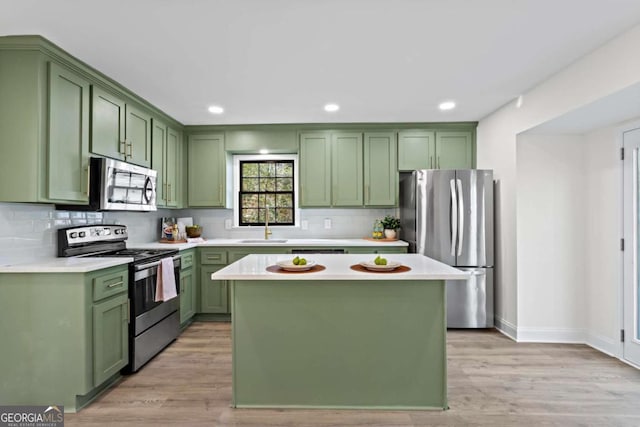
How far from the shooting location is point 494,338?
11.5ft

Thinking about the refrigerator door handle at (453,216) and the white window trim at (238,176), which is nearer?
the refrigerator door handle at (453,216)

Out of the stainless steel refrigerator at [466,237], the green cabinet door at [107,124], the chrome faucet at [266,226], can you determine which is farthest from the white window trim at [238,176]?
the stainless steel refrigerator at [466,237]

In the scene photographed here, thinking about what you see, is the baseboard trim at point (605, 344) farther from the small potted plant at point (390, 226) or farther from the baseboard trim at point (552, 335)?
the small potted plant at point (390, 226)

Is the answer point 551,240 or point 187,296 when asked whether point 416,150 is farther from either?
point 187,296

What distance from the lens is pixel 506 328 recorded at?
11.8 ft

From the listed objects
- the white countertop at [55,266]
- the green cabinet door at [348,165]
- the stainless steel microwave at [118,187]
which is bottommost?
the white countertop at [55,266]

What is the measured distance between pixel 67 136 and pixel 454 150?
3.98 m

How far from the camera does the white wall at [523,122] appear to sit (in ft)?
7.39

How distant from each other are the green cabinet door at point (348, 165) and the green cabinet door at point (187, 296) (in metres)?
2.01

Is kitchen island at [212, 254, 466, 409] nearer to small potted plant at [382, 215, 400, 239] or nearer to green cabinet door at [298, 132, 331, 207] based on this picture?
small potted plant at [382, 215, 400, 239]

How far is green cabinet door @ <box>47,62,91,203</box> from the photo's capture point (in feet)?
7.65

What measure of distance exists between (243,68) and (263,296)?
1769mm

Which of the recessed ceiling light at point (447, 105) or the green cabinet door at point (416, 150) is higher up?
the recessed ceiling light at point (447, 105)

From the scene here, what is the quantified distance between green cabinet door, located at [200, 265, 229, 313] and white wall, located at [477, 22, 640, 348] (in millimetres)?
3125
